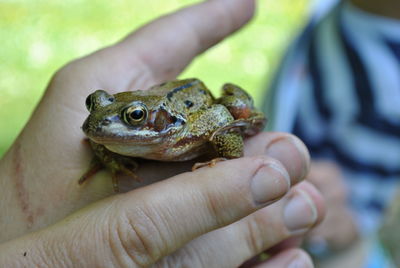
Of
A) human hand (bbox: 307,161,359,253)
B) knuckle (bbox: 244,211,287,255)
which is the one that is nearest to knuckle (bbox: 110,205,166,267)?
knuckle (bbox: 244,211,287,255)

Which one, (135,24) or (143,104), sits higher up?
(143,104)

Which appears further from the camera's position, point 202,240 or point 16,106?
point 16,106

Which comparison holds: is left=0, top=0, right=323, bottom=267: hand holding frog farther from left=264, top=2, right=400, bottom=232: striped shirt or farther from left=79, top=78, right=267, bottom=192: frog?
left=264, top=2, right=400, bottom=232: striped shirt

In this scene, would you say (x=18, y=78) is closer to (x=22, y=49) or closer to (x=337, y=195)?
(x=22, y=49)

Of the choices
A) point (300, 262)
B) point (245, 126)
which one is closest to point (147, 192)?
point (245, 126)

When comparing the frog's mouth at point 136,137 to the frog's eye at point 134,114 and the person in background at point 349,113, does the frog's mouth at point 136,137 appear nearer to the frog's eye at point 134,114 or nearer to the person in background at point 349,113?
the frog's eye at point 134,114

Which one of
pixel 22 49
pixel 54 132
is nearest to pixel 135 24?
pixel 22 49

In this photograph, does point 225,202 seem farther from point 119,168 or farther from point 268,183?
point 119,168
